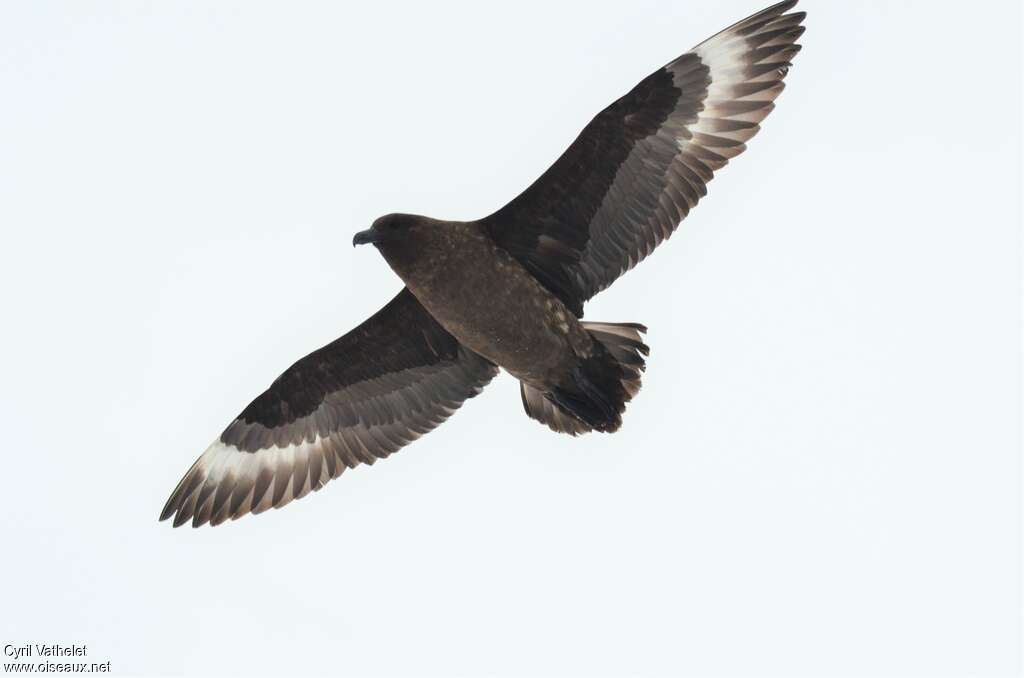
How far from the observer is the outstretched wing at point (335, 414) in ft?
27.4

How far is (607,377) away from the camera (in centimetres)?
785

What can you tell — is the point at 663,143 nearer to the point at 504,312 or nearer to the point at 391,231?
the point at 504,312

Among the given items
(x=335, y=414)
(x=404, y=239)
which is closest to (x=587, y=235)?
(x=404, y=239)

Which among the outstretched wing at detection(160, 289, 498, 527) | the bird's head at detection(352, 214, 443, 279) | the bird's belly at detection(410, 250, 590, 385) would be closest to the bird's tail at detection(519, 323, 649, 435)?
the bird's belly at detection(410, 250, 590, 385)

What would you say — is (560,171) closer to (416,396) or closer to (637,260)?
(637,260)

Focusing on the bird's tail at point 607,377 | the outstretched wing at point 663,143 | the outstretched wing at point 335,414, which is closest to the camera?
the outstretched wing at point 663,143

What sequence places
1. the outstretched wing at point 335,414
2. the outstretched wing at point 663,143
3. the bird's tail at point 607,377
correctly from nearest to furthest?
the outstretched wing at point 663,143, the bird's tail at point 607,377, the outstretched wing at point 335,414

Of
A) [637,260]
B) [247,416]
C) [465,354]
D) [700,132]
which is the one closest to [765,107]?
[700,132]

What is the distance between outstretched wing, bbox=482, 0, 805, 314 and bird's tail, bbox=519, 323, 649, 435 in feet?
1.43

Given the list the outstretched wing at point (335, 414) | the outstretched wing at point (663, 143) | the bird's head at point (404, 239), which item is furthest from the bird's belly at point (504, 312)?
the outstretched wing at point (335, 414)

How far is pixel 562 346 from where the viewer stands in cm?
771

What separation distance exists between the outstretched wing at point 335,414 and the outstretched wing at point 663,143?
1.04 m

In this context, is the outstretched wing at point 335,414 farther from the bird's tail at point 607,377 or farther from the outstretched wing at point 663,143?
the outstretched wing at point 663,143

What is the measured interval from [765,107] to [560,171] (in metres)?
1.14
